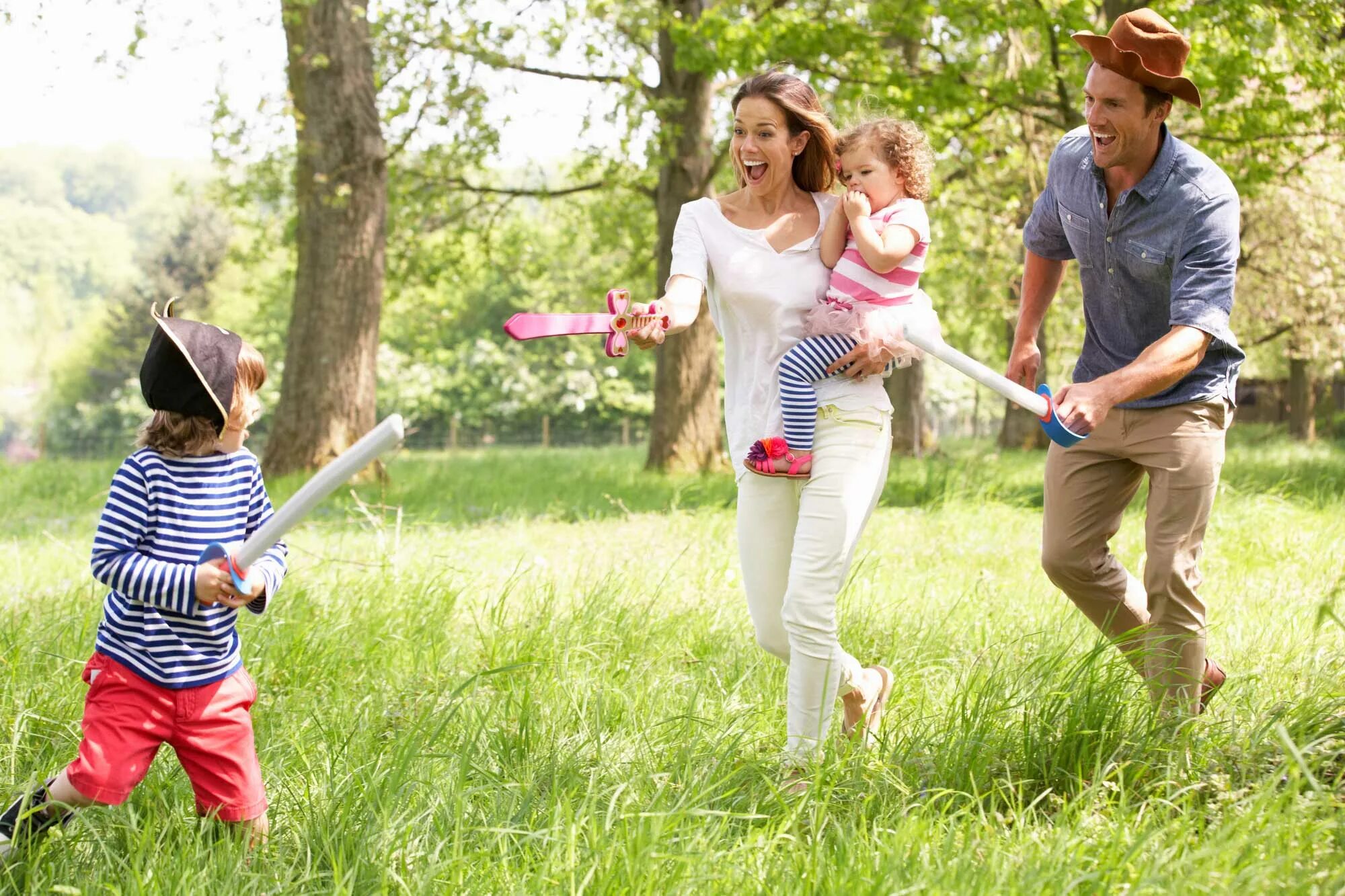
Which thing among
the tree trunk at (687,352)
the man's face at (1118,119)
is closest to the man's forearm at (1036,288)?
the man's face at (1118,119)

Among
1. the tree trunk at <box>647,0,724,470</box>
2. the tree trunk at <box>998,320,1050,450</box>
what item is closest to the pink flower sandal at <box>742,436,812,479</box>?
the tree trunk at <box>647,0,724,470</box>

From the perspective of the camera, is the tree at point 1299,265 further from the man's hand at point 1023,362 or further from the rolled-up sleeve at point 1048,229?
the man's hand at point 1023,362

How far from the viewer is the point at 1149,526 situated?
3.61m

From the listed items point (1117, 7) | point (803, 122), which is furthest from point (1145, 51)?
point (1117, 7)

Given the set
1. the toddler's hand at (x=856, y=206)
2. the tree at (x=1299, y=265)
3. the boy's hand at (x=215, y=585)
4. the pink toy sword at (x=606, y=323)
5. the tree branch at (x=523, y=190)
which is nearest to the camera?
the boy's hand at (x=215, y=585)

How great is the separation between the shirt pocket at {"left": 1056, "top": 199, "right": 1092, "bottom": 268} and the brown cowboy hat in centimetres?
49

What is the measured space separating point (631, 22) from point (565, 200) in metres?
3.87

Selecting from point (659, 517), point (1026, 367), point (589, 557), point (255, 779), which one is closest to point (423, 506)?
point (659, 517)

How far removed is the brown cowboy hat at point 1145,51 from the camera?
335 cm

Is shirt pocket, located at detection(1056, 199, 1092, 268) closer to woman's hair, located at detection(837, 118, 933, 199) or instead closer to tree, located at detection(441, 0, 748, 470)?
woman's hair, located at detection(837, 118, 933, 199)

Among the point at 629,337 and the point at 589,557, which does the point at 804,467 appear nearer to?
the point at 629,337

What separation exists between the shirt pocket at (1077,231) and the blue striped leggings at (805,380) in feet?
3.00

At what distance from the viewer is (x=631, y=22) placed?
1413cm

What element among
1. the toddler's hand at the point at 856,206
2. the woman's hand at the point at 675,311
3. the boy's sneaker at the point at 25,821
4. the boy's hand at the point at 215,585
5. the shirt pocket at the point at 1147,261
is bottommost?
the boy's sneaker at the point at 25,821
